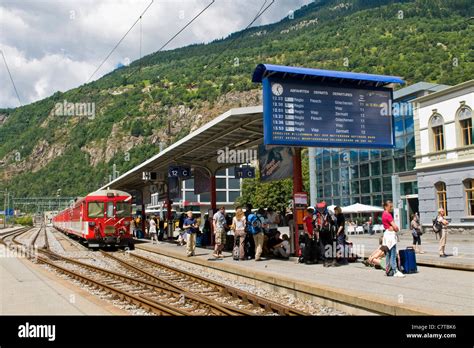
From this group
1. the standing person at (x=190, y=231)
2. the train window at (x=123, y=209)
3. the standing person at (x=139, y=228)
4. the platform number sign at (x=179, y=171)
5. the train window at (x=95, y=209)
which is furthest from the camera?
the standing person at (x=139, y=228)

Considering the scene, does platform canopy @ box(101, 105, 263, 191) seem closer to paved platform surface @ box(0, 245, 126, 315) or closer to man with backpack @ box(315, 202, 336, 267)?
man with backpack @ box(315, 202, 336, 267)

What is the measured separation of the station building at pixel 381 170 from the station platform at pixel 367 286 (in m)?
24.2

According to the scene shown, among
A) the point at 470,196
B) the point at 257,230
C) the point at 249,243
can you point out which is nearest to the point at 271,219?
the point at 249,243

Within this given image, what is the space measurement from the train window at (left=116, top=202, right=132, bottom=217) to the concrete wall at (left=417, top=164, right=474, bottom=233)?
18.9 m

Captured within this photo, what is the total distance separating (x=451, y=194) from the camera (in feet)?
99.5

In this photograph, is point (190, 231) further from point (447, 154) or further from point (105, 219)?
point (447, 154)

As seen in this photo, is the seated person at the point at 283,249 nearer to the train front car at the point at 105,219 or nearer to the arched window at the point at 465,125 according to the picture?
the train front car at the point at 105,219

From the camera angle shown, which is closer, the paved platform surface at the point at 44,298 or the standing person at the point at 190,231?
the paved platform surface at the point at 44,298

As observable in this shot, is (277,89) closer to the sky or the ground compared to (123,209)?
closer to the sky

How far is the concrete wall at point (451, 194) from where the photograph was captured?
29.2 meters
